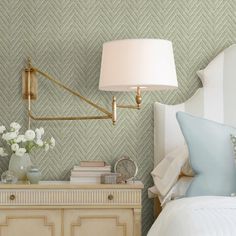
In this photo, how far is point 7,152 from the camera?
11.9 feet

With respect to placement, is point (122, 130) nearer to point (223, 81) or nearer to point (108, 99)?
point (108, 99)

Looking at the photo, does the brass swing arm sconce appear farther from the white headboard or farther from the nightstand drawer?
the nightstand drawer

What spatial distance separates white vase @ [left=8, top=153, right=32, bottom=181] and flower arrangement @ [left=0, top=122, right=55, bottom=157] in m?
0.03

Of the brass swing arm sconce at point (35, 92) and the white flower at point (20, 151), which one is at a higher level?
the brass swing arm sconce at point (35, 92)

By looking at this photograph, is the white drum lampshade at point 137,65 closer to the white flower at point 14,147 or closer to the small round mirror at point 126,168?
the small round mirror at point 126,168

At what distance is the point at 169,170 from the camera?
130 inches

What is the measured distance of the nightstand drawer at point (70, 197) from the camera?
321 cm

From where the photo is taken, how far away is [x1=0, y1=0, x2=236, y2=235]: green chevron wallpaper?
363cm

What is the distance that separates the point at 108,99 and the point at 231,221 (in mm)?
1565

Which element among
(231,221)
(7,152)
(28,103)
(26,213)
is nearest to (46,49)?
(28,103)

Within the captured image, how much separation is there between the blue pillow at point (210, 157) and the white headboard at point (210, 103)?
0.41 meters

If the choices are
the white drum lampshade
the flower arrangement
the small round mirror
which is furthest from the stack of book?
the white drum lampshade

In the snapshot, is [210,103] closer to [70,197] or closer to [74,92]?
[74,92]

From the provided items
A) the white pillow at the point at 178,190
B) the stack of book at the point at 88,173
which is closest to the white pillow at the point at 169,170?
the white pillow at the point at 178,190
